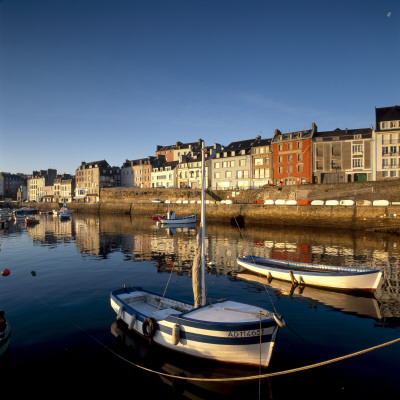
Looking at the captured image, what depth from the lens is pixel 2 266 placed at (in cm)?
2452

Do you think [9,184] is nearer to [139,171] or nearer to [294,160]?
[139,171]

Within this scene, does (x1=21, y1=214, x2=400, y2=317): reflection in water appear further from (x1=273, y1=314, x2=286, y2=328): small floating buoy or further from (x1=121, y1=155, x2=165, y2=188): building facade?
(x1=121, y1=155, x2=165, y2=188): building facade

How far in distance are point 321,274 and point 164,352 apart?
442 inches

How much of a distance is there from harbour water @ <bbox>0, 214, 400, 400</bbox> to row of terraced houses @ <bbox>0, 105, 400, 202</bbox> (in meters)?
22.7

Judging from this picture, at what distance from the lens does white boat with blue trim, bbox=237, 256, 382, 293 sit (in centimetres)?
1684

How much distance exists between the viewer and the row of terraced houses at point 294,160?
192 feet

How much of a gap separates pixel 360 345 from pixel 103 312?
35.5ft

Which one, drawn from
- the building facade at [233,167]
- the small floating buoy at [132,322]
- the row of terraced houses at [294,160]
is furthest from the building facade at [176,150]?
the small floating buoy at [132,322]

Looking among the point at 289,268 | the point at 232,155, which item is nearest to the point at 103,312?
the point at 289,268

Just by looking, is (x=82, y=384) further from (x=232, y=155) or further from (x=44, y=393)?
(x=232, y=155)

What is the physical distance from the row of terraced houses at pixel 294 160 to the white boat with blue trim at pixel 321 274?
21.6 metres

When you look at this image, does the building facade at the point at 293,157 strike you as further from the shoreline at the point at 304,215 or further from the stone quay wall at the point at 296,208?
the shoreline at the point at 304,215

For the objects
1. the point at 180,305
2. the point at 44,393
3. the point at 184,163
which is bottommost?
the point at 44,393

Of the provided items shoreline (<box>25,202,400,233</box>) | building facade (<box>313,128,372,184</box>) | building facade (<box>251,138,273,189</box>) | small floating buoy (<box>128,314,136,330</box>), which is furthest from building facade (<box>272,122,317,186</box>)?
small floating buoy (<box>128,314,136,330</box>)
